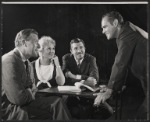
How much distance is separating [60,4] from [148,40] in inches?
47.2

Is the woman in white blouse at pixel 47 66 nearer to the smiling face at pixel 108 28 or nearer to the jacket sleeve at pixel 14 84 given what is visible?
the jacket sleeve at pixel 14 84

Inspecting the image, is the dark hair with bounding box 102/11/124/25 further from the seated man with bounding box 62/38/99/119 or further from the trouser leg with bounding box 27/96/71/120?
the trouser leg with bounding box 27/96/71/120

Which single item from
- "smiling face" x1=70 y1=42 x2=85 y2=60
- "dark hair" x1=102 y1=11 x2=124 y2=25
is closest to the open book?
"smiling face" x1=70 y1=42 x2=85 y2=60

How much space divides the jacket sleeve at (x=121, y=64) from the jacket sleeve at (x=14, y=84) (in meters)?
1.07

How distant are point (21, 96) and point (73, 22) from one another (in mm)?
1116

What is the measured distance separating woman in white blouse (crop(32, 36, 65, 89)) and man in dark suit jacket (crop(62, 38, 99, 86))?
0.10 m

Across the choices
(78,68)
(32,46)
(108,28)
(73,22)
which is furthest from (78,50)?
(32,46)

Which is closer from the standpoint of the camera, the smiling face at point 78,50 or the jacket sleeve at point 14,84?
the jacket sleeve at point 14,84

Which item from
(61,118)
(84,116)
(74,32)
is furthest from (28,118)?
(74,32)

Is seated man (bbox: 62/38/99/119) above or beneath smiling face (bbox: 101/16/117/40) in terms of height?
beneath

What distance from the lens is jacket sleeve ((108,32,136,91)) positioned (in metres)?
3.15

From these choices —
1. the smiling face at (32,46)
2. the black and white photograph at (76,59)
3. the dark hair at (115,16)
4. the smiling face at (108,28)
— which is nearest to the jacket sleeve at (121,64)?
the black and white photograph at (76,59)

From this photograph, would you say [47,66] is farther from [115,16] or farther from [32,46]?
[115,16]

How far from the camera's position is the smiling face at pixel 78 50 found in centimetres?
317
